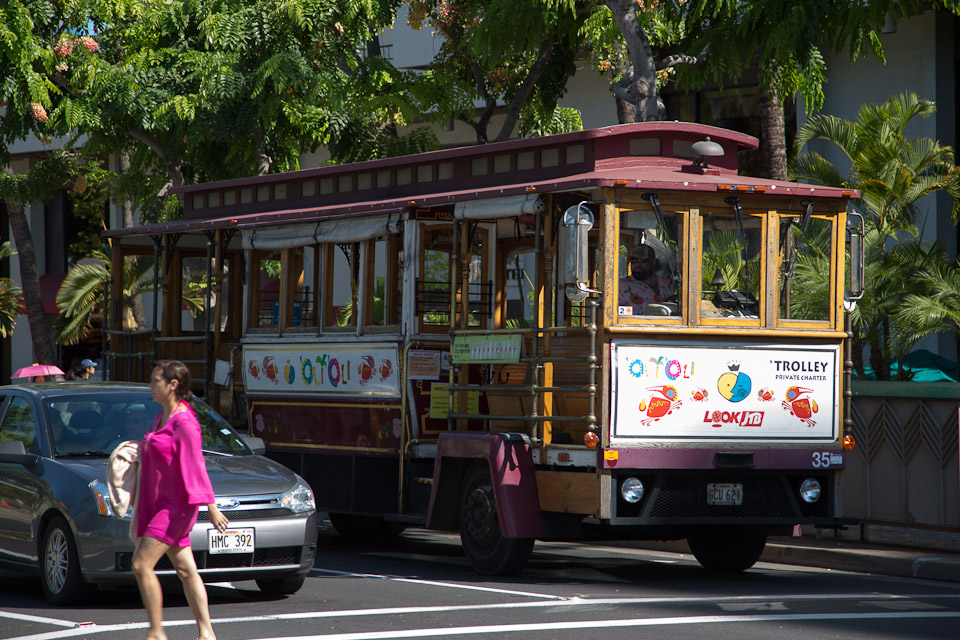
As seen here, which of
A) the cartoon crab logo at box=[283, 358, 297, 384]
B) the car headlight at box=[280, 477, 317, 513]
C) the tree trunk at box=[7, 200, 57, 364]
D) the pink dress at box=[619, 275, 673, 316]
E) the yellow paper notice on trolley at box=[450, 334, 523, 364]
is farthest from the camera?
the tree trunk at box=[7, 200, 57, 364]

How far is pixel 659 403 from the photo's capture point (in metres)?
10.0

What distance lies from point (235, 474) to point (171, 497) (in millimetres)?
2358

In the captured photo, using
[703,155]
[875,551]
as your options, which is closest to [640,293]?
[703,155]

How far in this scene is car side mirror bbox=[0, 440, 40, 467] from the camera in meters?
9.27

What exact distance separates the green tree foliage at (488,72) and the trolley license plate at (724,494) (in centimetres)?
604

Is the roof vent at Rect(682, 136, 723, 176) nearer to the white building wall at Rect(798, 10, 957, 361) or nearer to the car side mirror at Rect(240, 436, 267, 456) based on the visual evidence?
the car side mirror at Rect(240, 436, 267, 456)

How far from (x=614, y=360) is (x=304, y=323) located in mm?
4481

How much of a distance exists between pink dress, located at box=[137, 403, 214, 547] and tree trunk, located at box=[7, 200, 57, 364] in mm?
20931

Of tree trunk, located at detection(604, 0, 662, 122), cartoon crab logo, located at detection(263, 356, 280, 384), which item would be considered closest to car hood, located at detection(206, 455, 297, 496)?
cartoon crab logo, located at detection(263, 356, 280, 384)

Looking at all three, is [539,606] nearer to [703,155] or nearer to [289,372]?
[703,155]

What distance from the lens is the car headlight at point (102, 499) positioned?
870 centimetres

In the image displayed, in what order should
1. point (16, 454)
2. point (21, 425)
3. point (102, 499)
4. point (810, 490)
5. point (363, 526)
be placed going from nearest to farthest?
point (102, 499), point (16, 454), point (21, 425), point (810, 490), point (363, 526)

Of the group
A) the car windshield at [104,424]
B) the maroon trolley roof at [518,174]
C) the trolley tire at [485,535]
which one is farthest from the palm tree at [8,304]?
the trolley tire at [485,535]

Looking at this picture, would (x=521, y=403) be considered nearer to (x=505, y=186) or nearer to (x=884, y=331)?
(x=505, y=186)
